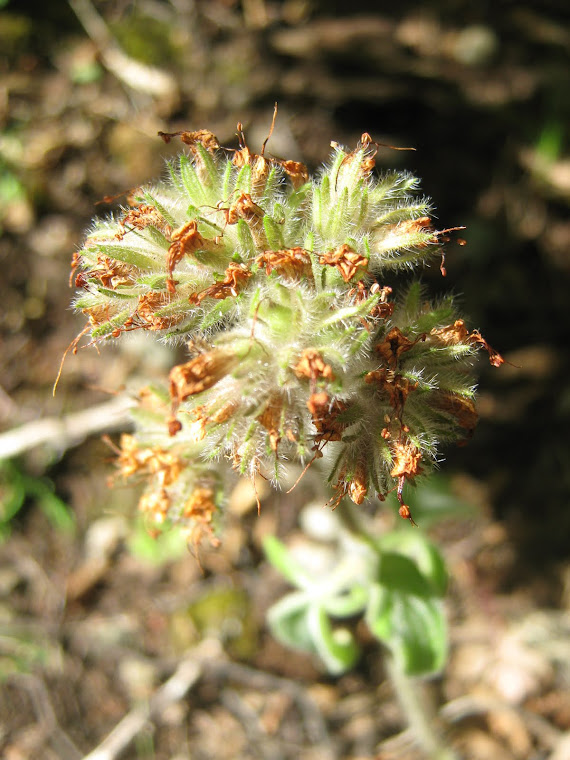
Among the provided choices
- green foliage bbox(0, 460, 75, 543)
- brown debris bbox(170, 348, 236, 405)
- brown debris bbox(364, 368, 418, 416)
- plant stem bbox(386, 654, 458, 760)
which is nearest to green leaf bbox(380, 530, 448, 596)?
plant stem bbox(386, 654, 458, 760)

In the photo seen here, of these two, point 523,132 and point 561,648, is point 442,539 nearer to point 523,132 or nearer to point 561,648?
point 561,648

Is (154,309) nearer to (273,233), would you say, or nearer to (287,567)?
(273,233)

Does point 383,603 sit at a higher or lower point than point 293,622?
higher

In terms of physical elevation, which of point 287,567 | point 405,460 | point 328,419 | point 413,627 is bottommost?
point 413,627

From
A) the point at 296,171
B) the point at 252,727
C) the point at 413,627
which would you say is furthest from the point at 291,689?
the point at 296,171

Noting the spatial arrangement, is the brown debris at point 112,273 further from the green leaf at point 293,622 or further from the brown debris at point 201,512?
the green leaf at point 293,622

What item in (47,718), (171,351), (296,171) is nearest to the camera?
(296,171)

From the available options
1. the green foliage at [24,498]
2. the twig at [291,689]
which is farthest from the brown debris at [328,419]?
the green foliage at [24,498]

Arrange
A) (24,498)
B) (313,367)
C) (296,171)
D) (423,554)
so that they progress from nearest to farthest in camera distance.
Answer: (313,367) < (296,171) < (423,554) < (24,498)
